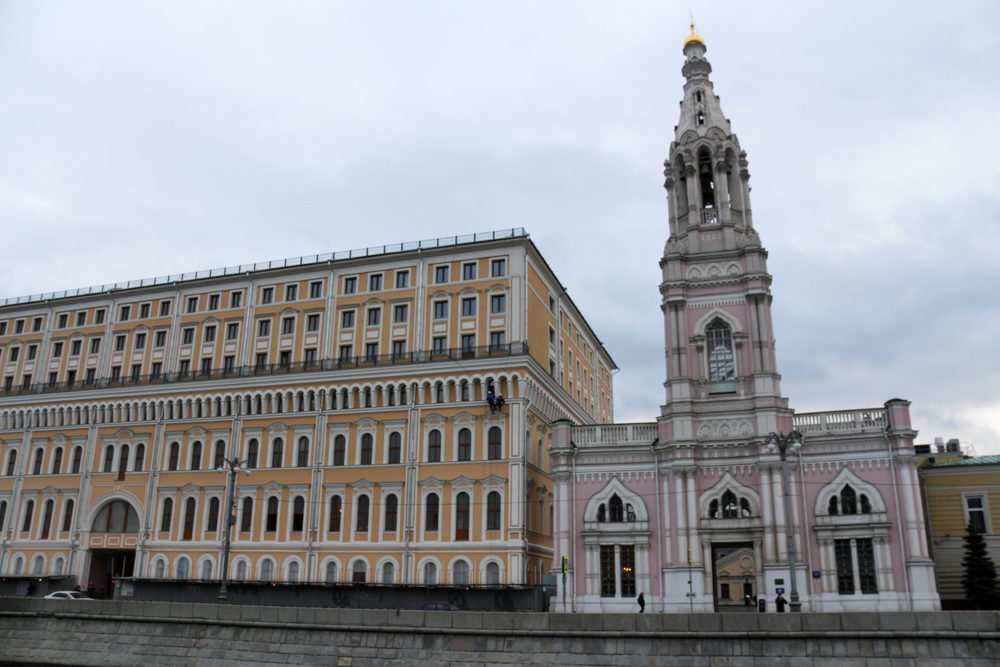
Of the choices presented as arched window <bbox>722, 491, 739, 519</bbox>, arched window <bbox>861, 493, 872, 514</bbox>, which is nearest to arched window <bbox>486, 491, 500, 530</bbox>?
arched window <bbox>722, 491, 739, 519</bbox>

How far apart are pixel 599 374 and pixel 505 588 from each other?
110ft

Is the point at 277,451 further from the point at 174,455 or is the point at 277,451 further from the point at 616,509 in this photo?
the point at 616,509

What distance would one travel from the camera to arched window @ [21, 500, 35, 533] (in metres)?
61.0

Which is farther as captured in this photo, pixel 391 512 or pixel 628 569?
pixel 391 512

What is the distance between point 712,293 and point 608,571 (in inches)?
663

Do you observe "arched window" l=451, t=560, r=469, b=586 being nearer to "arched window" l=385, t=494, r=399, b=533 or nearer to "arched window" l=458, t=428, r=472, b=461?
"arched window" l=385, t=494, r=399, b=533

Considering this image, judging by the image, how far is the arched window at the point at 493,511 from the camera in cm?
4834

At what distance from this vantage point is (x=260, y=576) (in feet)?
170

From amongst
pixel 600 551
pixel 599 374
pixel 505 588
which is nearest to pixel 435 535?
pixel 505 588

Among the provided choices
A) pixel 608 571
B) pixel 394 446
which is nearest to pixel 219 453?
pixel 394 446

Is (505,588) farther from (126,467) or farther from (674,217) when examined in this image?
(126,467)

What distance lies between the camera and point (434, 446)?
51594 millimetres

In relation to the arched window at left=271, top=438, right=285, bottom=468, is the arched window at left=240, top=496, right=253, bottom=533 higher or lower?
lower

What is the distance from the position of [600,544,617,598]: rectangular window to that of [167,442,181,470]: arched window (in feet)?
111
